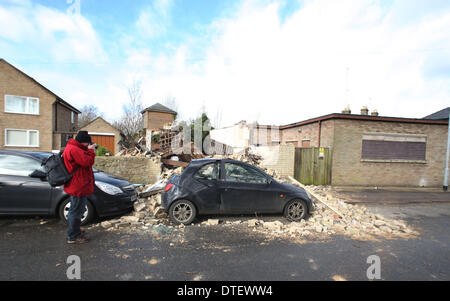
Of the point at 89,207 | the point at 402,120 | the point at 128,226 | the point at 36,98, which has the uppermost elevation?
the point at 36,98

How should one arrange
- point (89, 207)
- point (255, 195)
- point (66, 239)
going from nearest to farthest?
point (66, 239), point (89, 207), point (255, 195)

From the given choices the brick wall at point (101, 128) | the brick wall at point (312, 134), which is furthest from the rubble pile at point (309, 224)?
the brick wall at point (101, 128)

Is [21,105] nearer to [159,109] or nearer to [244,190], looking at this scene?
[159,109]

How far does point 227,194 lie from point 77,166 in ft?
10.0

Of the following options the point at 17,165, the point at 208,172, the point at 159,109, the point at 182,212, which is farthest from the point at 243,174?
the point at 159,109

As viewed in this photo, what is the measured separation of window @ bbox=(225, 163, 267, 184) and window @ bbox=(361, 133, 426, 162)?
29.0 feet

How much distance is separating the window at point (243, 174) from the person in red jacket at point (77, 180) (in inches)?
113

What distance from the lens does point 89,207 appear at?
471 centimetres

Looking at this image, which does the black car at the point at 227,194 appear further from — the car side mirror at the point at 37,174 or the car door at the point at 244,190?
the car side mirror at the point at 37,174

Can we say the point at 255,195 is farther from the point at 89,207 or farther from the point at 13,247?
the point at 13,247

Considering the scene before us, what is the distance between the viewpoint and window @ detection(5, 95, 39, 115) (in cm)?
1842

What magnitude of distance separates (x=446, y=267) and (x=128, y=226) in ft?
18.7
